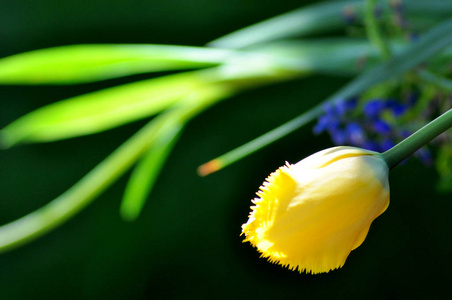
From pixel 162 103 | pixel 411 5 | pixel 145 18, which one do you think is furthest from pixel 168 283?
pixel 411 5

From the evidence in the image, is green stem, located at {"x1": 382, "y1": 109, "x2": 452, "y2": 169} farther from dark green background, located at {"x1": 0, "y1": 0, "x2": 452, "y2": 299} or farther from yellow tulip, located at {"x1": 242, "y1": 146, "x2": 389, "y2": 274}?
dark green background, located at {"x1": 0, "y1": 0, "x2": 452, "y2": 299}

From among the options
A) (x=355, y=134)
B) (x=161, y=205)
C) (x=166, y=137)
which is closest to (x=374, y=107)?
(x=355, y=134)

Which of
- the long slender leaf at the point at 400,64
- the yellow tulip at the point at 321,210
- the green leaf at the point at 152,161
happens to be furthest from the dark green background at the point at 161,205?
the yellow tulip at the point at 321,210

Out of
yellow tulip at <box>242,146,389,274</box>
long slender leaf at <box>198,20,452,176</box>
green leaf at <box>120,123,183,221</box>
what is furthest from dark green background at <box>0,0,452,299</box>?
yellow tulip at <box>242,146,389,274</box>

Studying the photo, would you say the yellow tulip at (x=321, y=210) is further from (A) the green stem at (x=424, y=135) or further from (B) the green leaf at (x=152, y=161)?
(B) the green leaf at (x=152, y=161)

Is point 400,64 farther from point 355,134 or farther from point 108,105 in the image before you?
point 108,105

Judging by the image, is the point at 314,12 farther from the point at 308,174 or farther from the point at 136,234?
the point at 136,234
